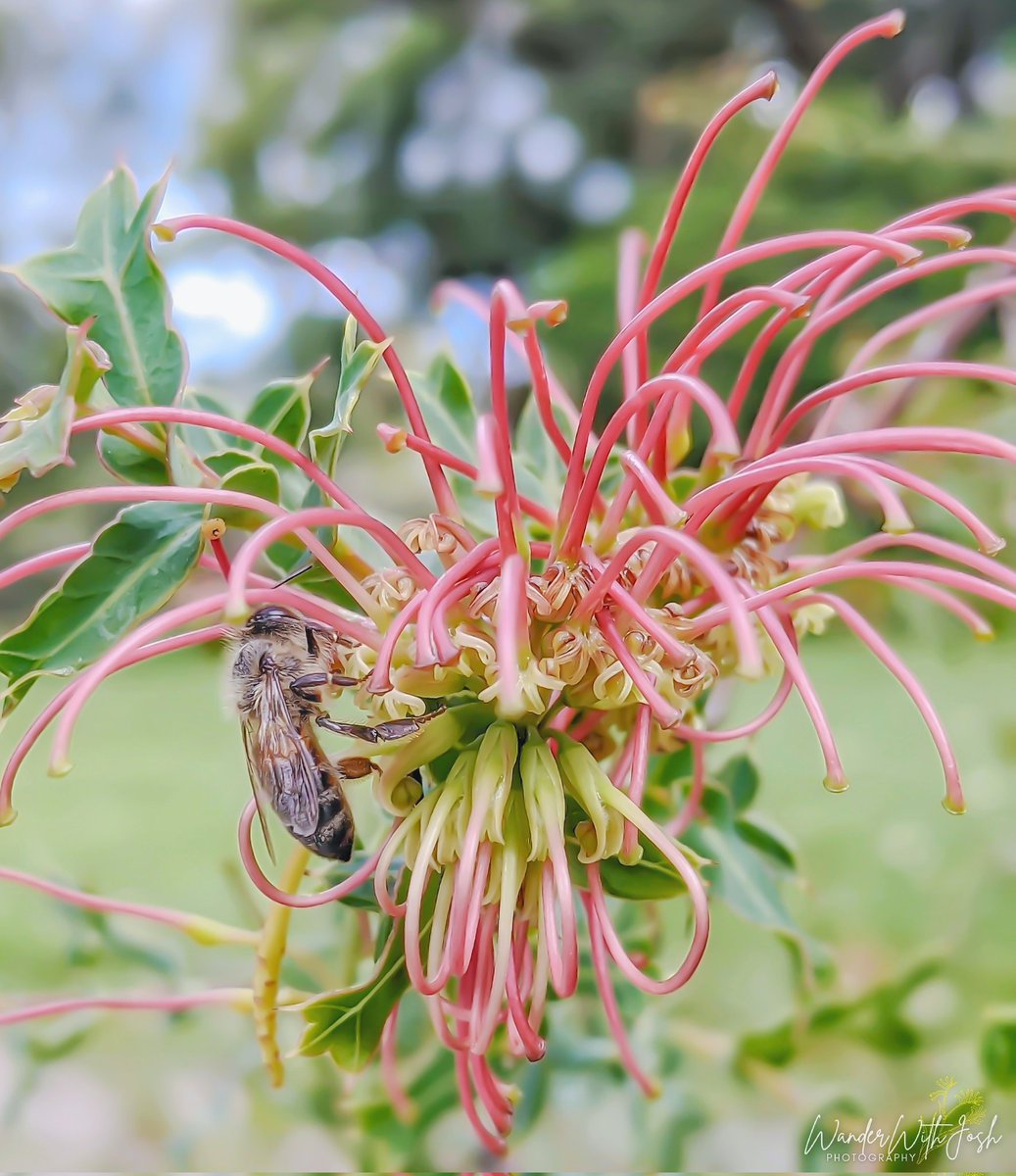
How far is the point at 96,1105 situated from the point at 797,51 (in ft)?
13.3

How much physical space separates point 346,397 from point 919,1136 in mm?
370

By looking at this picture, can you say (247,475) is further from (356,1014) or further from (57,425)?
(356,1014)

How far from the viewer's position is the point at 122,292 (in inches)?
11.5

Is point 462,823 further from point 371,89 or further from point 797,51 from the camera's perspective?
point 371,89

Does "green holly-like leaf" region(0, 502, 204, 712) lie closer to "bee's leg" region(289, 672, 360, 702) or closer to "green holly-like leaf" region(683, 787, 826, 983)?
"bee's leg" region(289, 672, 360, 702)

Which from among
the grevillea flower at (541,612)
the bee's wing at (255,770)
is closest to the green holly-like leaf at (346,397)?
the grevillea flower at (541,612)

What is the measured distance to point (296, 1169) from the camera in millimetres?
876

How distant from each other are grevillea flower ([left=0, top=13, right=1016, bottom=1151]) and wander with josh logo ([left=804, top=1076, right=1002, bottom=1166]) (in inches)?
6.8

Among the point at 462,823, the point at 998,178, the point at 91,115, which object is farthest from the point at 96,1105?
the point at 91,115

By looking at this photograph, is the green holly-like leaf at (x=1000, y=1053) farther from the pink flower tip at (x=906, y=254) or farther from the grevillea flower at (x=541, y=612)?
the pink flower tip at (x=906, y=254)

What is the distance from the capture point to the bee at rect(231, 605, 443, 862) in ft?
1.02

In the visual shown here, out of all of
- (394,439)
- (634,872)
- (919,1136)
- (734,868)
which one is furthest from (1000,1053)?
(394,439)

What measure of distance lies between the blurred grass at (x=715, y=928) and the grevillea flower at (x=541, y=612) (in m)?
0.22

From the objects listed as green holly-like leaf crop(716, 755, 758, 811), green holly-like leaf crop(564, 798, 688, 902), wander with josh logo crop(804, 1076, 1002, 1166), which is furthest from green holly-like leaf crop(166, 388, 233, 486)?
wander with josh logo crop(804, 1076, 1002, 1166)
